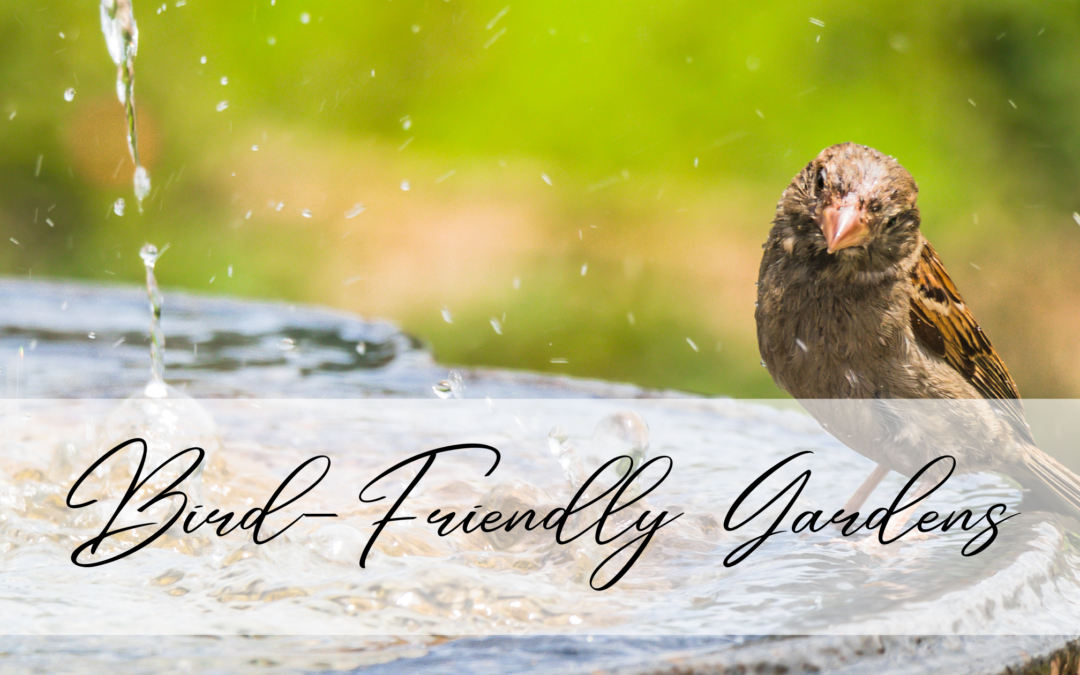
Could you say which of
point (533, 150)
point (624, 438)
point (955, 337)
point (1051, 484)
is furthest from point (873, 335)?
point (533, 150)

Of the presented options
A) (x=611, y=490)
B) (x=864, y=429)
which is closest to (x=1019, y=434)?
(x=864, y=429)

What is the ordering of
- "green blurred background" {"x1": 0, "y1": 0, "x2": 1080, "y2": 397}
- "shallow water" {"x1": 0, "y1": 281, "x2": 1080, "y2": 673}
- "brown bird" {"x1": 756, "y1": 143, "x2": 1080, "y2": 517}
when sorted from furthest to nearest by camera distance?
"green blurred background" {"x1": 0, "y1": 0, "x2": 1080, "y2": 397} → "brown bird" {"x1": 756, "y1": 143, "x2": 1080, "y2": 517} → "shallow water" {"x1": 0, "y1": 281, "x2": 1080, "y2": 673}

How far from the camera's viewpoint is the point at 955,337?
7.00 ft

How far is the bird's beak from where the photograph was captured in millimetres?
1829

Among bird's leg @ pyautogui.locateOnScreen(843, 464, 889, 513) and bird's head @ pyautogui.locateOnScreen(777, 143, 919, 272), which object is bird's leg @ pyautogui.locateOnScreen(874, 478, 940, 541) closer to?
bird's leg @ pyautogui.locateOnScreen(843, 464, 889, 513)

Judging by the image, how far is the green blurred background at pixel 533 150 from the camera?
694 cm

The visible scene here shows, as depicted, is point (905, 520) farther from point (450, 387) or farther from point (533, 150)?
point (533, 150)

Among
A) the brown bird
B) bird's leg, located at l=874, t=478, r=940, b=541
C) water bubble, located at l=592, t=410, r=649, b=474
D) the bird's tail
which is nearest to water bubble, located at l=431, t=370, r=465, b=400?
water bubble, located at l=592, t=410, r=649, b=474

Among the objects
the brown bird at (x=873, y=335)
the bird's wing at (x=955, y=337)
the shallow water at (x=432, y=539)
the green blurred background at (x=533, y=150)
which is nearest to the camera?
the shallow water at (x=432, y=539)

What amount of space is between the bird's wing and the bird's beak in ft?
0.89

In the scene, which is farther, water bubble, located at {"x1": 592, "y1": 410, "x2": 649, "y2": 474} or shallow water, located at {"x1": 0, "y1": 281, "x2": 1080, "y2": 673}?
water bubble, located at {"x1": 592, "y1": 410, "x2": 649, "y2": 474}

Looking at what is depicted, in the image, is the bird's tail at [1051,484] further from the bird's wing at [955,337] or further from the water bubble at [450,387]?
the water bubble at [450,387]

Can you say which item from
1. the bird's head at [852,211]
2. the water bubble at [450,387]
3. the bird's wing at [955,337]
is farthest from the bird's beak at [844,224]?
the water bubble at [450,387]

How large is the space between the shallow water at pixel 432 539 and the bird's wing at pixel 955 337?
0.20 m
